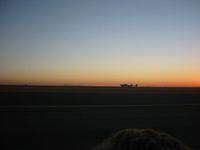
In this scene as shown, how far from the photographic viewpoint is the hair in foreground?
1.69 m

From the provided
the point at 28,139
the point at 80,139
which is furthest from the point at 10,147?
the point at 80,139

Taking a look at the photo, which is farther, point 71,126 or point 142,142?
point 71,126

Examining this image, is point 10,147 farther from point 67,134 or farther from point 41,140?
point 67,134

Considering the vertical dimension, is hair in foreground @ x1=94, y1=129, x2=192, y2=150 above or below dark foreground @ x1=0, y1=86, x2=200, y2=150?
above

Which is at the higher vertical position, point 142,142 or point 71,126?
point 142,142

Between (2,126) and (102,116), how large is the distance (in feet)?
17.5

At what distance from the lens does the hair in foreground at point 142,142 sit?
169 centimetres

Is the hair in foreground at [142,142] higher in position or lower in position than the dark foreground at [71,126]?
higher

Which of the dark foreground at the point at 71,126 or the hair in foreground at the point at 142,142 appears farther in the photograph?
the dark foreground at the point at 71,126

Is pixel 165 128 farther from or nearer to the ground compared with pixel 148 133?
nearer to the ground

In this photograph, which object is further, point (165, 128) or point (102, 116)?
point (102, 116)

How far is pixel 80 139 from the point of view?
13898 mm

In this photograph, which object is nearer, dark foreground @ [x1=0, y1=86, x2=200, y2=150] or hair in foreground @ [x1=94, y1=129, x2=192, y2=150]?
hair in foreground @ [x1=94, y1=129, x2=192, y2=150]

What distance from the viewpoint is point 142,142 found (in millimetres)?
1710
